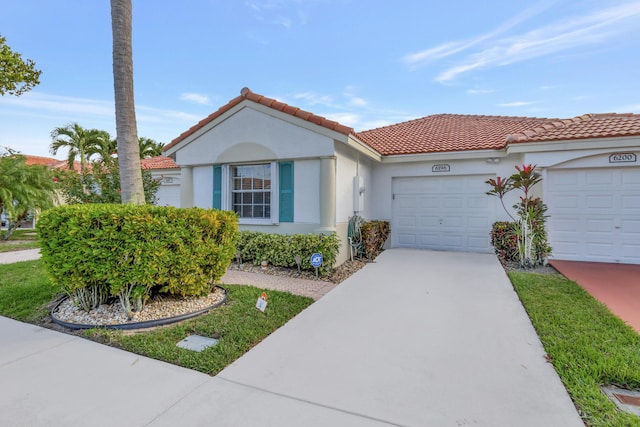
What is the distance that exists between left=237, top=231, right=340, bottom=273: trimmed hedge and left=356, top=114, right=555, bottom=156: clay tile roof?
10.9 feet

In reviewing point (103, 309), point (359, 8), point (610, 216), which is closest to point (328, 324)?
point (103, 309)

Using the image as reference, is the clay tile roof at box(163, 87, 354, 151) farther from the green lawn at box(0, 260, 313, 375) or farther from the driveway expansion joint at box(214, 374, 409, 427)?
the driveway expansion joint at box(214, 374, 409, 427)

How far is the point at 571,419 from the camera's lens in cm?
239

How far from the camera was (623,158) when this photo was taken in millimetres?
7992

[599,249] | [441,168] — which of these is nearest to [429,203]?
[441,168]

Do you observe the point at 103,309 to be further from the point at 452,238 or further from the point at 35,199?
the point at 35,199

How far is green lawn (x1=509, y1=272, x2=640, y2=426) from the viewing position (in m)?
2.56

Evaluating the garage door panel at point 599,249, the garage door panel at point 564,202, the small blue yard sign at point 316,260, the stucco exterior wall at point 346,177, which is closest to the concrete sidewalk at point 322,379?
the small blue yard sign at point 316,260

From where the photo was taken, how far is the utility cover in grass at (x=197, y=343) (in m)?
3.61

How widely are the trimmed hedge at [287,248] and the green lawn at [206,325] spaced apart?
1756mm

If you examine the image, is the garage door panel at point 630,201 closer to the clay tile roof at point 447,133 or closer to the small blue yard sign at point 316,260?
the clay tile roof at point 447,133

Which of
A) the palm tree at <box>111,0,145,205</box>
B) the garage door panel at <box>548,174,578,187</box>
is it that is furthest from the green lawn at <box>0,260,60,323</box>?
the garage door panel at <box>548,174,578,187</box>

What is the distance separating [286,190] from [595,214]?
27.8ft

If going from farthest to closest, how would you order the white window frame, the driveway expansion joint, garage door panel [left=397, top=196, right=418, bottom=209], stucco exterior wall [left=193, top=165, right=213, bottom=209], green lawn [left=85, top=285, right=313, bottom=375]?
garage door panel [left=397, top=196, right=418, bottom=209]
stucco exterior wall [left=193, top=165, right=213, bottom=209]
the white window frame
green lawn [left=85, top=285, right=313, bottom=375]
the driveway expansion joint
